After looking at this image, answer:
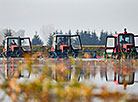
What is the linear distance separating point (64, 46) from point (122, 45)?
5.15 meters

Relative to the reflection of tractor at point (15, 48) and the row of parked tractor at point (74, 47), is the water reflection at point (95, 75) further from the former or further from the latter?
the reflection of tractor at point (15, 48)

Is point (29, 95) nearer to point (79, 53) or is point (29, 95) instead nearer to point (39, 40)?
point (79, 53)

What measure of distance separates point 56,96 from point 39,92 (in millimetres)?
285

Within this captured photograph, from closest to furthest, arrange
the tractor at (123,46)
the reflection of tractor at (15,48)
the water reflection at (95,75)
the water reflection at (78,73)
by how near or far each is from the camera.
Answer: the water reflection at (78,73) → the water reflection at (95,75) → the tractor at (123,46) → the reflection of tractor at (15,48)

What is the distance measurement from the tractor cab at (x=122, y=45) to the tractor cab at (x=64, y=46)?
11.1 ft

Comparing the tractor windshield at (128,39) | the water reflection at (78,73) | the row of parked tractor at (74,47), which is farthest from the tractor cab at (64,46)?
the water reflection at (78,73)

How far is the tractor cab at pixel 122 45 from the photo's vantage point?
25719 mm

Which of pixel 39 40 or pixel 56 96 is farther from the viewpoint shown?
pixel 39 40

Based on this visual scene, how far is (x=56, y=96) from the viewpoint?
192 inches

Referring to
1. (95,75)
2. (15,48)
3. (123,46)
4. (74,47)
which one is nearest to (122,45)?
(123,46)

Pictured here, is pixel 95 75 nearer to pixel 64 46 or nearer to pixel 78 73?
pixel 78 73

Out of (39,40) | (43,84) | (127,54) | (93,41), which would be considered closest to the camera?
(43,84)

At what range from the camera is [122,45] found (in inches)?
1024

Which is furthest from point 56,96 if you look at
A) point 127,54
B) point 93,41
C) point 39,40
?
point 93,41
